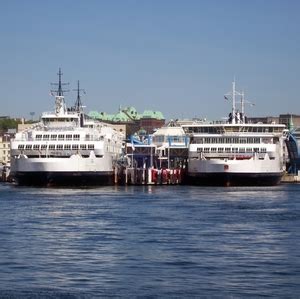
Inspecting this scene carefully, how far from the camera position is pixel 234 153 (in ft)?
380

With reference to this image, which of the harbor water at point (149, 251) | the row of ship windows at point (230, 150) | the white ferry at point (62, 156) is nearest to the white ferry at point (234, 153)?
the row of ship windows at point (230, 150)

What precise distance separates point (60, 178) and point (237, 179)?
20.2 m

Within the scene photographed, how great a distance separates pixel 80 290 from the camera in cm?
3152

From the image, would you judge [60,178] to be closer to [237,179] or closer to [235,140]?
[237,179]

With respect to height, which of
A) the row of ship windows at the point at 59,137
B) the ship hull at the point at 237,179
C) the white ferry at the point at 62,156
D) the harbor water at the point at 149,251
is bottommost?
the harbor water at the point at 149,251

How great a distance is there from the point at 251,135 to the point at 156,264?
3274 inches

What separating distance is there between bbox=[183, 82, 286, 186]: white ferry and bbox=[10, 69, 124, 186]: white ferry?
434 inches

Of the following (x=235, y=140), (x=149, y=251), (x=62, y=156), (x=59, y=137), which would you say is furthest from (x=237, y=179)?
(x=149, y=251)

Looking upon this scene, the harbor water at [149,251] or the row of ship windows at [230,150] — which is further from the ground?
the row of ship windows at [230,150]

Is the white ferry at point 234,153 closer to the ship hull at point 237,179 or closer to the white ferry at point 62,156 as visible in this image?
the ship hull at point 237,179

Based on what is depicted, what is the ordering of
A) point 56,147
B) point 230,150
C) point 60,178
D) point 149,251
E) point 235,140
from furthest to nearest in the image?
point 235,140, point 230,150, point 56,147, point 60,178, point 149,251

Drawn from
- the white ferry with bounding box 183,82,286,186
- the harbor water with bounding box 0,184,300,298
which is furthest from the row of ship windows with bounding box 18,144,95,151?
the harbor water with bounding box 0,184,300,298

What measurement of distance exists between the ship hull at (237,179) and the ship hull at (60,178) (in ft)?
39.8

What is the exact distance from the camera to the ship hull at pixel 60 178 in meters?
106
